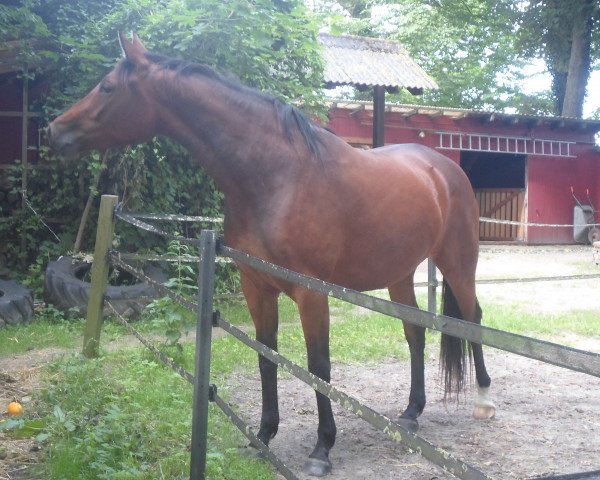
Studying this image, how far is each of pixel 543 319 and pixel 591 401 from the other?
110 inches

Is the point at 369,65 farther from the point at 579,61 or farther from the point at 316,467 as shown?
the point at 579,61

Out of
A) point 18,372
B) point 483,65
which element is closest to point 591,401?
point 18,372

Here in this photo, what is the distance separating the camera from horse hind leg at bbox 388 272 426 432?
3.82 meters

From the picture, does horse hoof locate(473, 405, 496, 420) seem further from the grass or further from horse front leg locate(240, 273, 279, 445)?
the grass

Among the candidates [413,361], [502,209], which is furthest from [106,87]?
[502,209]

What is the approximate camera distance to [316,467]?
9.73 feet

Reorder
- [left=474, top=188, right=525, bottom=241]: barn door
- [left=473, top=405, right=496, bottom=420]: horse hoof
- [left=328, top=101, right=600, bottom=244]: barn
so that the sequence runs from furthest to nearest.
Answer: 1. [left=474, top=188, right=525, bottom=241]: barn door
2. [left=328, top=101, right=600, bottom=244]: barn
3. [left=473, top=405, right=496, bottom=420]: horse hoof

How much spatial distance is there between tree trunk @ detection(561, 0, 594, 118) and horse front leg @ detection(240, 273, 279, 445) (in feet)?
60.8

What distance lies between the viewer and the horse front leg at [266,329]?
3191mm

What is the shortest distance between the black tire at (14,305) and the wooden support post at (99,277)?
1.58m

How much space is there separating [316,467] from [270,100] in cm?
172

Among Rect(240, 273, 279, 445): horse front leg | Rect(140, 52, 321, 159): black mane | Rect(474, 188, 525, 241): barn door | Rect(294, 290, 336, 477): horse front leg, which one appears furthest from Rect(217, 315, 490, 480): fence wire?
Rect(474, 188, 525, 241): barn door

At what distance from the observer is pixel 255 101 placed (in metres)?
3.12

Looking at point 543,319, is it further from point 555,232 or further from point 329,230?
point 555,232
